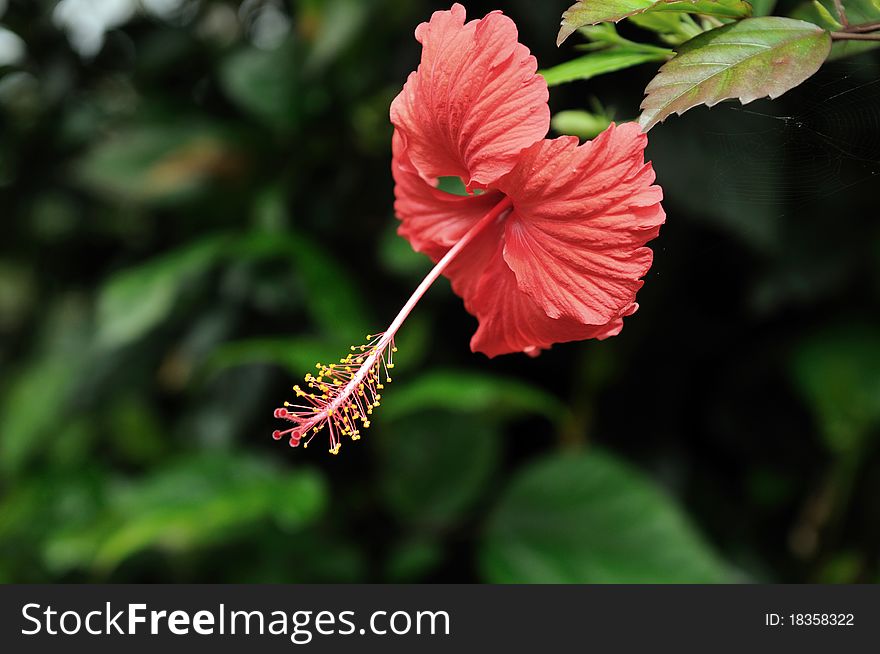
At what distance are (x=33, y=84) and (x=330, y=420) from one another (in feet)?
5.01

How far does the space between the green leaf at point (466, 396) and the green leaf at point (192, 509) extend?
6.5 inches

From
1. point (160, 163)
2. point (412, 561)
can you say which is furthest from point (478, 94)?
point (160, 163)

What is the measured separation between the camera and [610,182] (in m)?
0.37

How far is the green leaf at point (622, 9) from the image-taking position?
0.36 meters

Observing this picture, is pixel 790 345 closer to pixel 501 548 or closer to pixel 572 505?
pixel 572 505

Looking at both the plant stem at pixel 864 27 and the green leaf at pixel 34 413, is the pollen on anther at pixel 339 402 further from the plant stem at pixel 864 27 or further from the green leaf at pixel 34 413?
the green leaf at pixel 34 413

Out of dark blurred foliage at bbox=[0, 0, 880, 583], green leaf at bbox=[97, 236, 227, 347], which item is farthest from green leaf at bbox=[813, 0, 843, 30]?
green leaf at bbox=[97, 236, 227, 347]

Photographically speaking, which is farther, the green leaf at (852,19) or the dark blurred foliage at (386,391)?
the dark blurred foliage at (386,391)

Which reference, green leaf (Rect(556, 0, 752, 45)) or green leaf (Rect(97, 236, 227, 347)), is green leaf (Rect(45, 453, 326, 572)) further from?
green leaf (Rect(556, 0, 752, 45))

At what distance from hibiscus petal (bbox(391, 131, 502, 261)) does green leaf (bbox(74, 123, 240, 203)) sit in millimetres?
1028

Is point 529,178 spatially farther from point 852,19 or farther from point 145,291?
point 145,291

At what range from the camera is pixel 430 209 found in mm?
477

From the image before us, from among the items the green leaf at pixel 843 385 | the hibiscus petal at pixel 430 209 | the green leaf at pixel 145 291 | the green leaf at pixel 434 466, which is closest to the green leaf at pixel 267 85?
the green leaf at pixel 145 291

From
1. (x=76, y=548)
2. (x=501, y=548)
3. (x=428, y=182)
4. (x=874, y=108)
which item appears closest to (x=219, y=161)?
(x=76, y=548)
